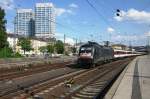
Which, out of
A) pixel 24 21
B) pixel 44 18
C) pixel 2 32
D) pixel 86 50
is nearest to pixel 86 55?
pixel 86 50

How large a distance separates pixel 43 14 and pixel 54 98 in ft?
298

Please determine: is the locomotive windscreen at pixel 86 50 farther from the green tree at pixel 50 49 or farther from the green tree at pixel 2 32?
the green tree at pixel 50 49

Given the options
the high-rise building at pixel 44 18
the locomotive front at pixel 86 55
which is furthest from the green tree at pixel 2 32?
the locomotive front at pixel 86 55

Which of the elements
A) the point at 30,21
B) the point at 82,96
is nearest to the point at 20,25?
the point at 30,21

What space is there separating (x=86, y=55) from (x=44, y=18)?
182 ft

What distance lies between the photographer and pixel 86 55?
1672 inches

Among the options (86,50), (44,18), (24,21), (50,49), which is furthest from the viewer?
(50,49)

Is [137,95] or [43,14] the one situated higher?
[43,14]

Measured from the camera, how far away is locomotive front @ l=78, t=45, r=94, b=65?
42.0m

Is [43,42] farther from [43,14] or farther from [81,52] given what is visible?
[81,52]

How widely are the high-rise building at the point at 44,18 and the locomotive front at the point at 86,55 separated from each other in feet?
155

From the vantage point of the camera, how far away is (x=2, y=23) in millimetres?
82562

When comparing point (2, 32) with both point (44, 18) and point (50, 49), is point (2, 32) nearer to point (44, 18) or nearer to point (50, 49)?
point (44, 18)

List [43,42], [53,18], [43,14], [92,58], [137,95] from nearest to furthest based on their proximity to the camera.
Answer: [137,95] → [92,58] → [53,18] → [43,14] → [43,42]
